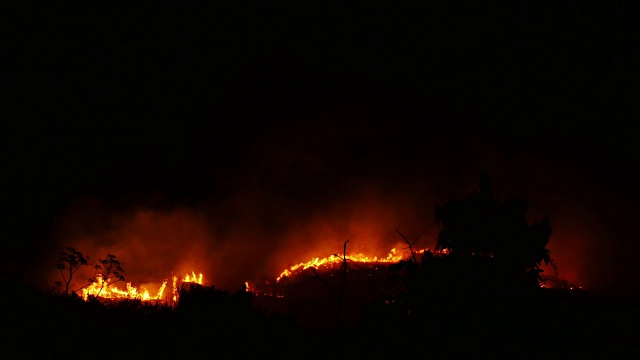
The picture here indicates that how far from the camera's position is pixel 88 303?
15.7 meters

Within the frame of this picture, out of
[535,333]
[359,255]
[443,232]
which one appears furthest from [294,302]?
[535,333]

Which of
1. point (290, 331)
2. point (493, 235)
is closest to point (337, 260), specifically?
point (493, 235)

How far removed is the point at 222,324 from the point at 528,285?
13.1 metres

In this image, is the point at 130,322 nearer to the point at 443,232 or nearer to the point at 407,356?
the point at 407,356

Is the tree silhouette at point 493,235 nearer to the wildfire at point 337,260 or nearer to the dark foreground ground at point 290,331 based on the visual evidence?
the dark foreground ground at point 290,331

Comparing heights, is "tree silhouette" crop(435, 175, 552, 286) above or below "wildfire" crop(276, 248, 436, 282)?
below

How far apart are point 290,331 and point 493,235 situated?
11269 mm

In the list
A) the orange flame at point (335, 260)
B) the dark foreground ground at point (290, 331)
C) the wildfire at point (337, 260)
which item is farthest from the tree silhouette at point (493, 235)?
the orange flame at point (335, 260)

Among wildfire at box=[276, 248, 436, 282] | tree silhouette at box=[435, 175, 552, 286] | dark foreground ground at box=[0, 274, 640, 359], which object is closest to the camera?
dark foreground ground at box=[0, 274, 640, 359]

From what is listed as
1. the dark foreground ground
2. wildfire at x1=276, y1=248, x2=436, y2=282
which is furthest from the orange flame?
the dark foreground ground

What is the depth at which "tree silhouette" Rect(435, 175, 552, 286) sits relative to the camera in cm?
2239

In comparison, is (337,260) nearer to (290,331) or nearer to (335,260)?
(335,260)

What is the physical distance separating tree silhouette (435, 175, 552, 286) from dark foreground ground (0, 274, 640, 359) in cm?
143

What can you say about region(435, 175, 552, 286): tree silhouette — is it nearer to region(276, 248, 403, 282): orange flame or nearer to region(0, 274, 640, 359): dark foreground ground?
region(0, 274, 640, 359): dark foreground ground
